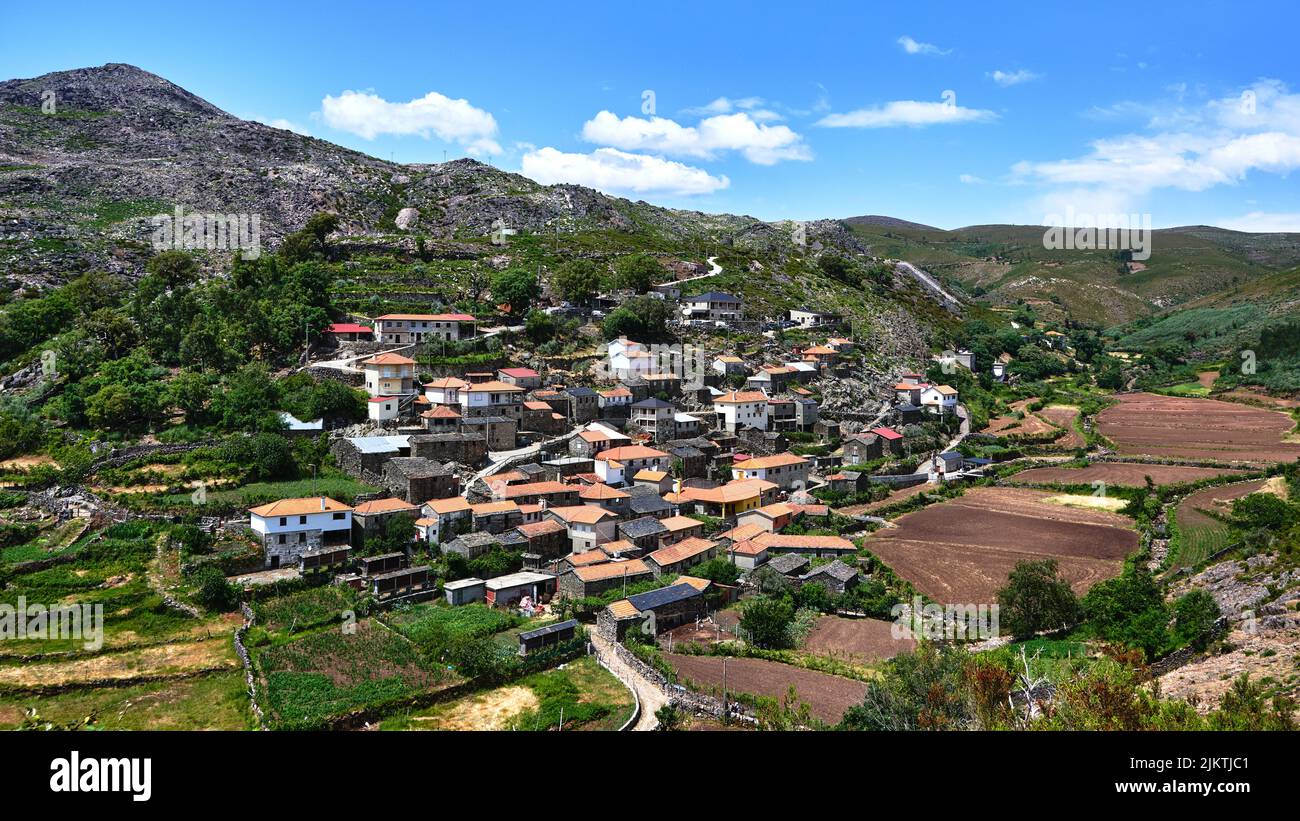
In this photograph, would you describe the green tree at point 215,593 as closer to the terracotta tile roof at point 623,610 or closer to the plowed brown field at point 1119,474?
the terracotta tile roof at point 623,610

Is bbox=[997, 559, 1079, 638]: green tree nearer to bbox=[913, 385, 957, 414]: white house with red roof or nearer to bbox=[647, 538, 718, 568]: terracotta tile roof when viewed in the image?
bbox=[647, 538, 718, 568]: terracotta tile roof

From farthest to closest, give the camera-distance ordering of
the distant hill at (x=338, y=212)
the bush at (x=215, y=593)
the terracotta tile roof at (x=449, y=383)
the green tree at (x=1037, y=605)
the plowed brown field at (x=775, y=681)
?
the distant hill at (x=338, y=212) → the terracotta tile roof at (x=449, y=383) → the green tree at (x=1037, y=605) → the bush at (x=215, y=593) → the plowed brown field at (x=775, y=681)

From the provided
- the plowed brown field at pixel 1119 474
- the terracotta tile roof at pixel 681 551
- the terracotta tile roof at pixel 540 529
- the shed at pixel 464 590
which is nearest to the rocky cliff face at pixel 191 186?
the terracotta tile roof at pixel 540 529

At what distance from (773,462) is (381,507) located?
928 inches

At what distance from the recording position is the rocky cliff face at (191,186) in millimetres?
78500

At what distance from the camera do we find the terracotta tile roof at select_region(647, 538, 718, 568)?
114ft

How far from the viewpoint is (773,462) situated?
154ft

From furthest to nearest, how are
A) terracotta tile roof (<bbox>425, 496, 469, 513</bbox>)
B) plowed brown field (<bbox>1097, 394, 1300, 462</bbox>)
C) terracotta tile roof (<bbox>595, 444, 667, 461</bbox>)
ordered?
plowed brown field (<bbox>1097, 394, 1300, 462</bbox>) < terracotta tile roof (<bbox>595, 444, 667, 461</bbox>) < terracotta tile roof (<bbox>425, 496, 469, 513</bbox>)

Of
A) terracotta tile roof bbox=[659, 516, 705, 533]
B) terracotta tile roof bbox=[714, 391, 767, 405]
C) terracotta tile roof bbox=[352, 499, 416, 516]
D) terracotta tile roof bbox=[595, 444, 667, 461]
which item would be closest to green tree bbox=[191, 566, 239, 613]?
terracotta tile roof bbox=[352, 499, 416, 516]

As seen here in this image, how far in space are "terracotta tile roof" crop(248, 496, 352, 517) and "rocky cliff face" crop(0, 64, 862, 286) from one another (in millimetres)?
50853

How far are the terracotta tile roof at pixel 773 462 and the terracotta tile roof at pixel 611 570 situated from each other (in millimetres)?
14014

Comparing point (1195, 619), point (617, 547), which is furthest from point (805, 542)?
point (1195, 619)
